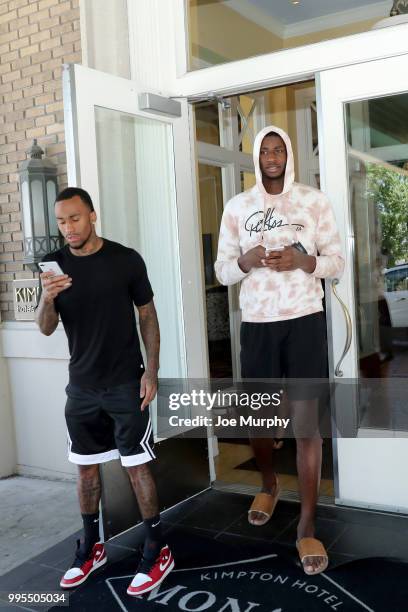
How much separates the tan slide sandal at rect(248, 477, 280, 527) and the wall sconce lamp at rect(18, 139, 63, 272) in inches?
71.9

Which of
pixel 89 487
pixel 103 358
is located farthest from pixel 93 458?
pixel 103 358

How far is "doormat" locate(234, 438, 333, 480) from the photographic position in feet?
12.8

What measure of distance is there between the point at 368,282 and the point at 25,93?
2437 mm

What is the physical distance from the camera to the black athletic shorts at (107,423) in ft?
8.57

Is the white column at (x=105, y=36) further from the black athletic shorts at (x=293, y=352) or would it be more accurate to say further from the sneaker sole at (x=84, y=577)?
the sneaker sole at (x=84, y=577)

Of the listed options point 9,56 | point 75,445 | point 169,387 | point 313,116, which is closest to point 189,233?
point 169,387

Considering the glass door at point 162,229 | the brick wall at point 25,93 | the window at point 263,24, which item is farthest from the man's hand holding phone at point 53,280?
the window at point 263,24

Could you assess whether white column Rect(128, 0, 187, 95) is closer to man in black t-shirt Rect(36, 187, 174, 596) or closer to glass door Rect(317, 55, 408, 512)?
glass door Rect(317, 55, 408, 512)

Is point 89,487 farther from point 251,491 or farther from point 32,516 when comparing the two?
point 251,491

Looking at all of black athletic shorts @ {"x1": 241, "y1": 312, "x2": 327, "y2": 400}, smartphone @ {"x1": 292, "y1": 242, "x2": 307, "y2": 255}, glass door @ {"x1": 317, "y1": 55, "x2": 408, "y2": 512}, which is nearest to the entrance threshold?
glass door @ {"x1": 317, "y1": 55, "x2": 408, "y2": 512}

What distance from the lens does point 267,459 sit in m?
3.26

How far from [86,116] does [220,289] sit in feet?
8.12

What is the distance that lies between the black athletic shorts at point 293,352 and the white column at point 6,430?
6.63 ft

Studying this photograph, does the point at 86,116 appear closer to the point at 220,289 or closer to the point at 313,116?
the point at 220,289
